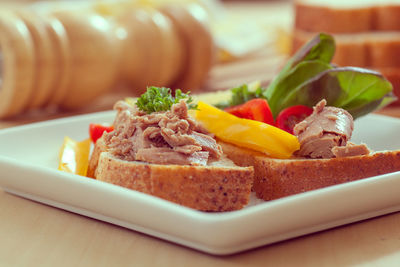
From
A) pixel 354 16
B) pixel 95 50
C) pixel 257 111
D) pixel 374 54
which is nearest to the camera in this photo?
pixel 257 111

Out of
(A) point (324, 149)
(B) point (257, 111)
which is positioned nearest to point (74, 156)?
(B) point (257, 111)

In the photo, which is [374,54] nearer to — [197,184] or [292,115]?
[292,115]

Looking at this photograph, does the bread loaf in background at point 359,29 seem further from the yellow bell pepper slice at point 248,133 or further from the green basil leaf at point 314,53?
the yellow bell pepper slice at point 248,133

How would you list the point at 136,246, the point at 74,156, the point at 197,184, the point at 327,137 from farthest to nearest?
1. the point at 74,156
2. the point at 327,137
3. the point at 197,184
4. the point at 136,246

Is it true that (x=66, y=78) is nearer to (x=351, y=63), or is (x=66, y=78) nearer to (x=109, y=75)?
(x=109, y=75)

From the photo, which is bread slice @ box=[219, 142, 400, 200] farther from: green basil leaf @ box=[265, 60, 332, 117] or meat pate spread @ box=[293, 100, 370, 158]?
green basil leaf @ box=[265, 60, 332, 117]

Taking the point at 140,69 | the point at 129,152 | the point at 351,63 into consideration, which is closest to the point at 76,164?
the point at 129,152

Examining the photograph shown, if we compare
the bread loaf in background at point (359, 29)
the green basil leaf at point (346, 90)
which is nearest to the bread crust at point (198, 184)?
the green basil leaf at point (346, 90)
